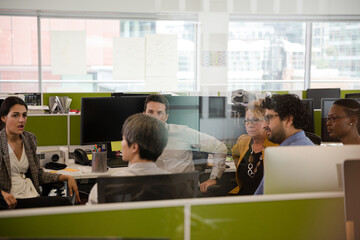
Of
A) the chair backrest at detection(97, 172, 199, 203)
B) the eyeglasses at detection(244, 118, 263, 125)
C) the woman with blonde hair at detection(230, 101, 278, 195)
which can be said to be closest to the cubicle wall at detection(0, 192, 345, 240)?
the chair backrest at detection(97, 172, 199, 203)

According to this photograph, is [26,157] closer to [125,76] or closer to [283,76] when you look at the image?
[125,76]

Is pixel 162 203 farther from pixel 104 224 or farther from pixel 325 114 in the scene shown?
pixel 325 114

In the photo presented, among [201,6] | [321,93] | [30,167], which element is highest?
[201,6]

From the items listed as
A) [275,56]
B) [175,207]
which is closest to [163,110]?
[175,207]

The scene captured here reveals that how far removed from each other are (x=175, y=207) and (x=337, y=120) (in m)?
2.02

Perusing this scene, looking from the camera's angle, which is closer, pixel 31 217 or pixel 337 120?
pixel 31 217

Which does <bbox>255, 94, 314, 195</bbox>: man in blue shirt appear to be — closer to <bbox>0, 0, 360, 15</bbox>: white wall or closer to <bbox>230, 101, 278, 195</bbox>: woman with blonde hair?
<bbox>230, 101, 278, 195</bbox>: woman with blonde hair

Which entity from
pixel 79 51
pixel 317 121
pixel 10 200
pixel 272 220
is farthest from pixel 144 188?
pixel 79 51

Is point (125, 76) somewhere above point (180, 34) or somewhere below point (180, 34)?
below

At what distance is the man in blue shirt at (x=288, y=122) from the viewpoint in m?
2.18

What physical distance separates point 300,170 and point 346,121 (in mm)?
1616

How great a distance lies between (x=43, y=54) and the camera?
23.1 ft

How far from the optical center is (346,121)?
2.76 meters

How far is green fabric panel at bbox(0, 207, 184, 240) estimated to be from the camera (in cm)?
111
